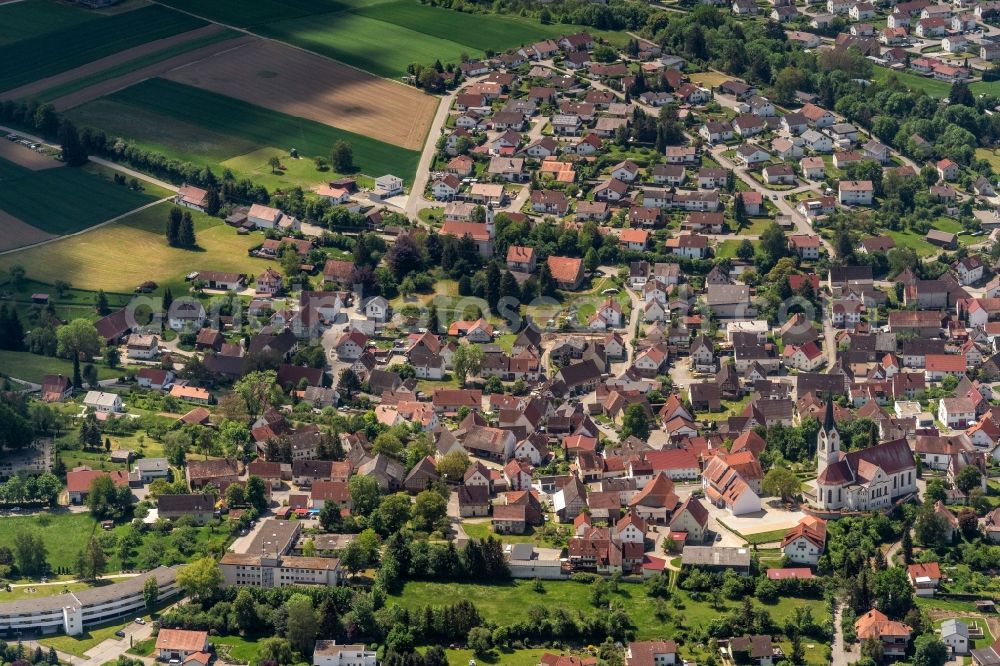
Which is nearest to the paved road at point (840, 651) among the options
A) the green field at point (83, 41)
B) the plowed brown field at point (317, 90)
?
the plowed brown field at point (317, 90)

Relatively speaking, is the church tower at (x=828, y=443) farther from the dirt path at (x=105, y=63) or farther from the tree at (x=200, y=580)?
the dirt path at (x=105, y=63)

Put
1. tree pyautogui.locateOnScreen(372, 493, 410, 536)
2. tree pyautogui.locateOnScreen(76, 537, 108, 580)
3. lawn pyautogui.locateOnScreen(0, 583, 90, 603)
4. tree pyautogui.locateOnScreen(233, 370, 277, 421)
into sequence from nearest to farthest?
lawn pyautogui.locateOnScreen(0, 583, 90, 603) < tree pyautogui.locateOnScreen(76, 537, 108, 580) < tree pyautogui.locateOnScreen(372, 493, 410, 536) < tree pyautogui.locateOnScreen(233, 370, 277, 421)

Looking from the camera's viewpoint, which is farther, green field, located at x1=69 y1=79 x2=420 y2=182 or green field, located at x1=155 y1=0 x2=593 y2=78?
green field, located at x1=155 y1=0 x2=593 y2=78

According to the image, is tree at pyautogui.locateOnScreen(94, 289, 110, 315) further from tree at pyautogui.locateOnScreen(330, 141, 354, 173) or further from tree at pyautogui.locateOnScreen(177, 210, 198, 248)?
tree at pyautogui.locateOnScreen(330, 141, 354, 173)

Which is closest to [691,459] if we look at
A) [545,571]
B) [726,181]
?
[545,571]

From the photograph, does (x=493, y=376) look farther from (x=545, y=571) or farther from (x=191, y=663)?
(x=191, y=663)

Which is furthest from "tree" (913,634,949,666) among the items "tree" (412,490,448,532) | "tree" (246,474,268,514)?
"tree" (246,474,268,514)

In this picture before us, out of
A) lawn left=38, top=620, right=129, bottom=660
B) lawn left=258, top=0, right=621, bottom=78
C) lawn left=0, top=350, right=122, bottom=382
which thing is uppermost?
lawn left=258, top=0, right=621, bottom=78

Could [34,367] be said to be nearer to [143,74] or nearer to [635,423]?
[635,423]
